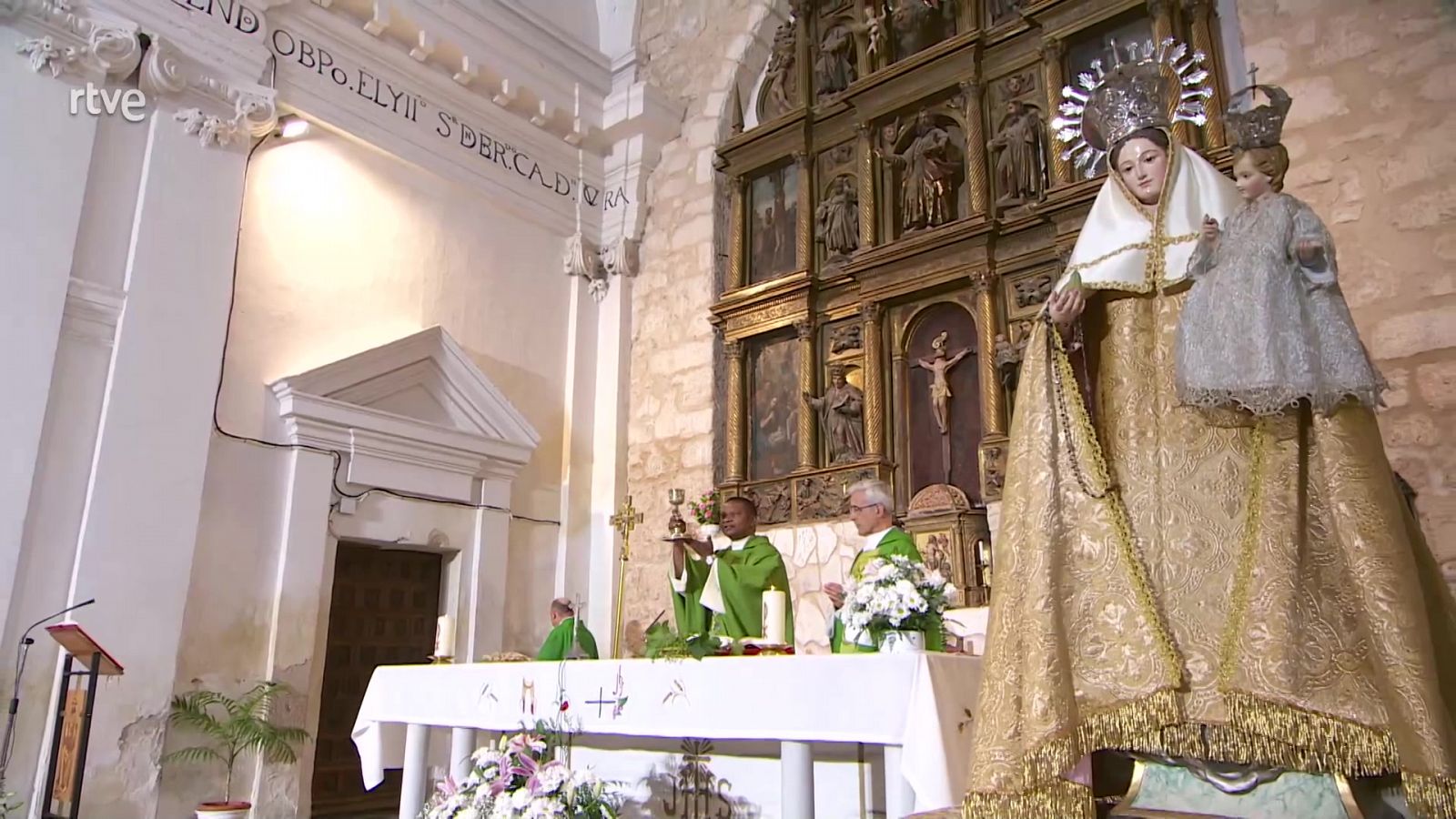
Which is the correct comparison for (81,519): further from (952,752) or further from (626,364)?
(952,752)

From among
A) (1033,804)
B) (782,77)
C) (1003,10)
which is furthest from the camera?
(782,77)

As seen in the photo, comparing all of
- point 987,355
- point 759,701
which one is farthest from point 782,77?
point 759,701

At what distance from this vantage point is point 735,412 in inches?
357

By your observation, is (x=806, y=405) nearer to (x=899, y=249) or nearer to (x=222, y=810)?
(x=899, y=249)

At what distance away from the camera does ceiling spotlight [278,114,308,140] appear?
26.3ft

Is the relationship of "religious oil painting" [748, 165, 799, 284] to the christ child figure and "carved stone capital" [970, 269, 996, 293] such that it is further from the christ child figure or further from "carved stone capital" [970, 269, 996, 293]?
the christ child figure

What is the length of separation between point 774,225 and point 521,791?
6.57m

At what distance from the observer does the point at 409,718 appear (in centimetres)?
574

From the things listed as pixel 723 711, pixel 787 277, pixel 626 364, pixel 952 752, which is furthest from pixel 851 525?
pixel 952 752

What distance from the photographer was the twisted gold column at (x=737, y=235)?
949 cm

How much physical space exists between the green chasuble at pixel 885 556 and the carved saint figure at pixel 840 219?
383 centimetres

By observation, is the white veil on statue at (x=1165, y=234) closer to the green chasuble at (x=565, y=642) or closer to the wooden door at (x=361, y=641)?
the green chasuble at (x=565, y=642)

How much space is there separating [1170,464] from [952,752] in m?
1.24

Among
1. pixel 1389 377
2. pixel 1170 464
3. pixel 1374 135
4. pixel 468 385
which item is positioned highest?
pixel 1374 135
